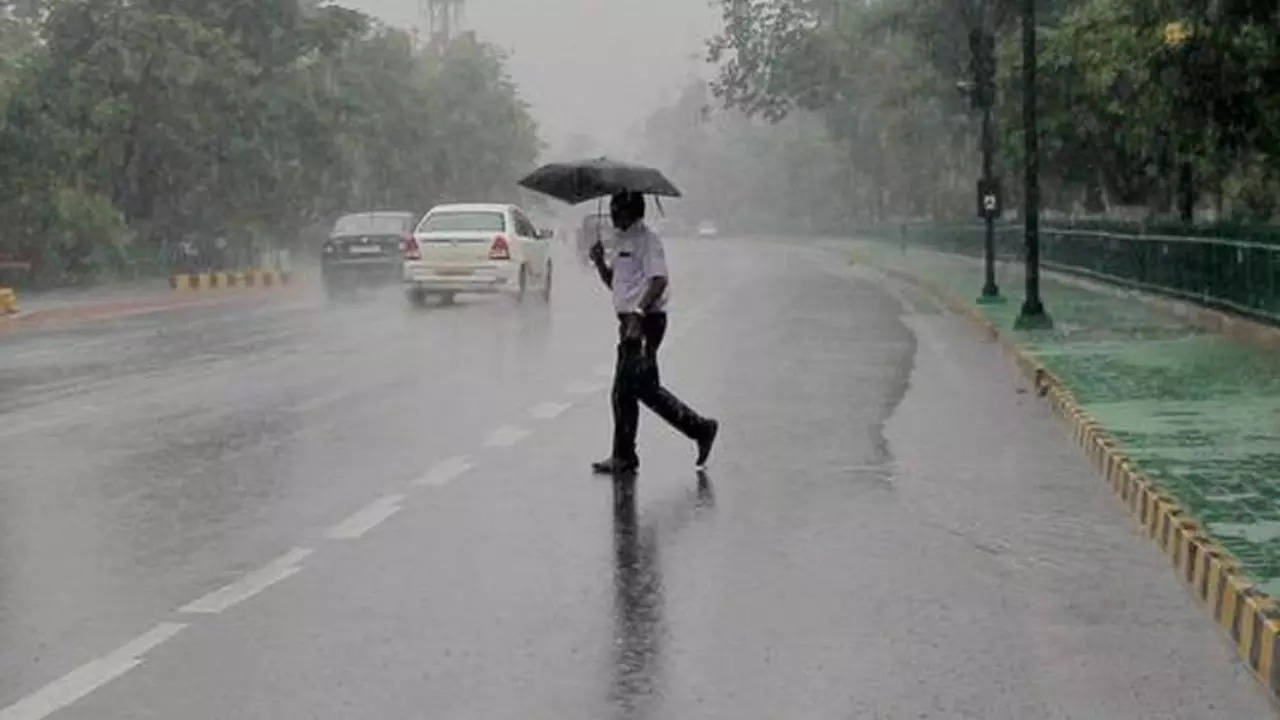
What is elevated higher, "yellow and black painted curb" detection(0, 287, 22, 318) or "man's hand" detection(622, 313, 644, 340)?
"man's hand" detection(622, 313, 644, 340)

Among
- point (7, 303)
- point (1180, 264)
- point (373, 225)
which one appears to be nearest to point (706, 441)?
point (1180, 264)

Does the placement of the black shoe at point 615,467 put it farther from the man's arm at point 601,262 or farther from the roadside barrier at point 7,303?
the roadside barrier at point 7,303

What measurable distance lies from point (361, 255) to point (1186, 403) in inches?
1176

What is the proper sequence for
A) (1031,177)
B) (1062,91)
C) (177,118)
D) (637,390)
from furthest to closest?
1. (177,118)
2. (1062,91)
3. (1031,177)
4. (637,390)

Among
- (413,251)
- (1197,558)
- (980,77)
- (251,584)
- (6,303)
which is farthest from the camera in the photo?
(413,251)

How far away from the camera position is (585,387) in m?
18.1

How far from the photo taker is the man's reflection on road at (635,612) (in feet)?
22.0

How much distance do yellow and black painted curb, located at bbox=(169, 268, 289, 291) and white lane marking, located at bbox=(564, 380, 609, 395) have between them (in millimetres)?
28081

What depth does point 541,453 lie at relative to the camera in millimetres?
13289

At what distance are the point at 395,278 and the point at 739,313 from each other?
50.0ft

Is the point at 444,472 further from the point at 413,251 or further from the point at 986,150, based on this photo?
the point at 986,150

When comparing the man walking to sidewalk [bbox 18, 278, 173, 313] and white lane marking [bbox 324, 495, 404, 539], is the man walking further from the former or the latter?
sidewalk [bbox 18, 278, 173, 313]

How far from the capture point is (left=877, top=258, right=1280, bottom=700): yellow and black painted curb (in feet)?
23.6

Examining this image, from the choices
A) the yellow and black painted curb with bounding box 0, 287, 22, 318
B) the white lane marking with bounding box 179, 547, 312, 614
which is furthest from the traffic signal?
the white lane marking with bounding box 179, 547, 312, 614
